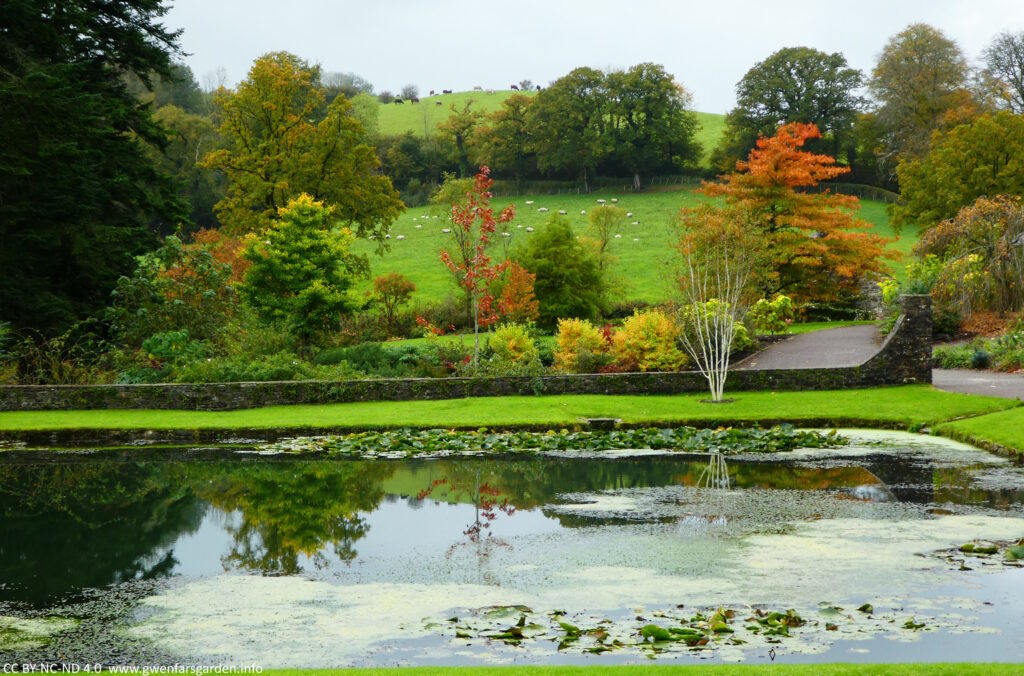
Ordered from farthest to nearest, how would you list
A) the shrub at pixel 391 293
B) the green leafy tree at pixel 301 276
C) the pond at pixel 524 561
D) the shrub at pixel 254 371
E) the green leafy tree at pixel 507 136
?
the green leafy tree at pixel 507 136, the shrub at pixel 391 293, the green leafy tree at pixel 301 276, the shrub at pixel 254 371, the pond at pixel 524 561

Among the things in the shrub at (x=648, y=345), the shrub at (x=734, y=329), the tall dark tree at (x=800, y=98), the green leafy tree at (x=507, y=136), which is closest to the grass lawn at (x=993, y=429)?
the shrub at (x=648, y=345)

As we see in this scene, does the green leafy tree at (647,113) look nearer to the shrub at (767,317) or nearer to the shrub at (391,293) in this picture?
the shrub at (391,293)

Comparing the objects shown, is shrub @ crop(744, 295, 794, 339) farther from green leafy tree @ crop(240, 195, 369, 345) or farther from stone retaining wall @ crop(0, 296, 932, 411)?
green leafy tree @ crop(240, 195, 369, 345)

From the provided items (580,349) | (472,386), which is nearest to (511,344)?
(580,349)

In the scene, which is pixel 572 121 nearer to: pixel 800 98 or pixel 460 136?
pixel 460 136

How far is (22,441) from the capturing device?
19.8 m

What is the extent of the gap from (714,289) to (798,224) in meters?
7.59

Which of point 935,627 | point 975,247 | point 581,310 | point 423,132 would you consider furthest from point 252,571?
point 423,132

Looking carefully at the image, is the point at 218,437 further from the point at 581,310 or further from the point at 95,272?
the point at 581,310

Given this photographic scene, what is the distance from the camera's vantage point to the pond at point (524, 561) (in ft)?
24.7

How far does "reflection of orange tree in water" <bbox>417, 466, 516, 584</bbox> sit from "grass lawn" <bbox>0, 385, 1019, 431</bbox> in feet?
14.3

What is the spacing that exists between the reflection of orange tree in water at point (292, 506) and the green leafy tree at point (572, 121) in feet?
173

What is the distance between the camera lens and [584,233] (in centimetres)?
5319

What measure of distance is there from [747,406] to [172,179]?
20.3 m
